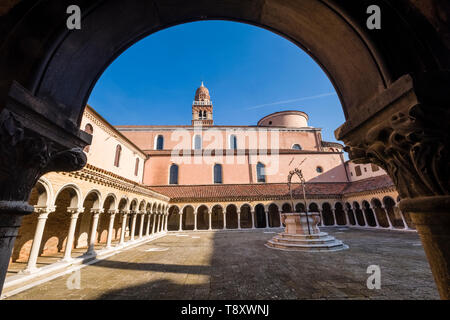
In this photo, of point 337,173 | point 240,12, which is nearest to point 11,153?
point 240,12

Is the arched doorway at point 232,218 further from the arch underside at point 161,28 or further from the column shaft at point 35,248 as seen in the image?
the arch underside at point 161,28

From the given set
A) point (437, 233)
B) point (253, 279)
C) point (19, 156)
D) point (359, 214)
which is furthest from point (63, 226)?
point (359, 214)

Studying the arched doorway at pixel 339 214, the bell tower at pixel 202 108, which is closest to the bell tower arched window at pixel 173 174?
the bell tower at pixel 202 108

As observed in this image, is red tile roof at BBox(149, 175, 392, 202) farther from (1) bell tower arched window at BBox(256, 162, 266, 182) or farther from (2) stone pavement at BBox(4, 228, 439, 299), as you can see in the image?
(2) stone pavement at BBox(4, 228, 439, 299)

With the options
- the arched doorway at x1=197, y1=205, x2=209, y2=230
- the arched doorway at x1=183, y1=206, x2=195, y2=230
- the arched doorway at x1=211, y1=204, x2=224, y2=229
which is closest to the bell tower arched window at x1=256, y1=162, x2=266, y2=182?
the arched doorway at x1=211, y1=204, x2=224, y2=229

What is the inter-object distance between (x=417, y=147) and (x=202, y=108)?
36.4 metres

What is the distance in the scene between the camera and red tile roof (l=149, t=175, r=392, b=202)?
18234mm

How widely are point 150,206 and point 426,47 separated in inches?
601

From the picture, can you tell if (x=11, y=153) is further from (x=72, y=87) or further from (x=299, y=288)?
(x=299, y=288)

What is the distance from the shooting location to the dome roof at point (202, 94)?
37.4 m

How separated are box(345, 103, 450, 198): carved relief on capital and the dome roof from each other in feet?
124

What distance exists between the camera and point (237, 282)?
14.5 ft

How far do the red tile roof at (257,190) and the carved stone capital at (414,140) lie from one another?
1695 centimetres

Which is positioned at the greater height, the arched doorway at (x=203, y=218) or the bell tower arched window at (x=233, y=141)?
the bell tower arched window at (x=233, y=141)
